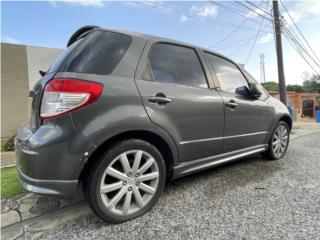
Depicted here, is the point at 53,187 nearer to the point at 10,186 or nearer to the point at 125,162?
the point at 125,162

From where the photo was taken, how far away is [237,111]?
2.79 meters

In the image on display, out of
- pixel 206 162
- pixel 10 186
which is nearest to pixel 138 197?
pixel 206 162

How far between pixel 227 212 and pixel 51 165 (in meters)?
1.56

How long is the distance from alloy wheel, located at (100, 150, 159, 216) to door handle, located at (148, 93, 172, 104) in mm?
468

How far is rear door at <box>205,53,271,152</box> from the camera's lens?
2.71 meters

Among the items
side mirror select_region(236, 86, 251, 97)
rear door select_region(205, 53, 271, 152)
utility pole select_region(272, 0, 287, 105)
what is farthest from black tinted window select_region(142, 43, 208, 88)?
utility pole select_region(272, 0, 287, 105)

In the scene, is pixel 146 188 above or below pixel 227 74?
below

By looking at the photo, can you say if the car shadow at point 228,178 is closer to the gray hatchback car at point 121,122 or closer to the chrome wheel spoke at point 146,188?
the gray hatchback car at point 121,122

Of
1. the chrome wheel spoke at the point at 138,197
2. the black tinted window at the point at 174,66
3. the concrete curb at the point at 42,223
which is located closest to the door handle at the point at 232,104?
the black tinted window at the point at 174,66

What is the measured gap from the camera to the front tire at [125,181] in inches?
69.2

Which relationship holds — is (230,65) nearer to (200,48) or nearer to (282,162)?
(200,48)

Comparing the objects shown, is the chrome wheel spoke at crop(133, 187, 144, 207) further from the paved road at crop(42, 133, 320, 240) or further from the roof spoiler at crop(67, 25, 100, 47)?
the roof spoiler at crop(67, 25, 100, 47)

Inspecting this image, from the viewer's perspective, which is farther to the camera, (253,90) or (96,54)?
(253,90)

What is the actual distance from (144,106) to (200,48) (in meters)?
1.25
